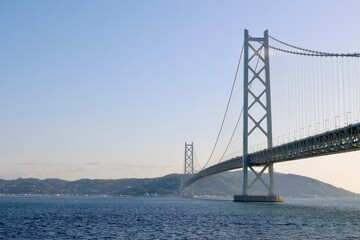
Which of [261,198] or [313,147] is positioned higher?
[313,147]

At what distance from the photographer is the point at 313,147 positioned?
222ft

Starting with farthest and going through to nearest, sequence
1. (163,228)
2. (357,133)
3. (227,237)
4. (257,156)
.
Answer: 1. (257,156)
2. (357,133)
3. (163,228)
4. (227,237)

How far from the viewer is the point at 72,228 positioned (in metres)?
44.8

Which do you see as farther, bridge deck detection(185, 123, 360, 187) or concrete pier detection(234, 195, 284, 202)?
concrete pier detection(234, 195, 284, 202)

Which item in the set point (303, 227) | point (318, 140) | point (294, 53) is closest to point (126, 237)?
point (303, 227)

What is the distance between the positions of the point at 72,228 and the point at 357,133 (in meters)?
27.1

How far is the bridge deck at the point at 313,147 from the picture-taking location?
190 ft

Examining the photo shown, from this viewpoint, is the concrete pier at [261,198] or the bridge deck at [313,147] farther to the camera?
the concrete pier at [261,198]

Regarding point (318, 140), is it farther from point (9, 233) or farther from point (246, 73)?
point (9, 233)

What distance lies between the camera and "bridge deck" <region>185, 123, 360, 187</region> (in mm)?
57875

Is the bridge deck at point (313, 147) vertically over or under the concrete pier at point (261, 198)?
over

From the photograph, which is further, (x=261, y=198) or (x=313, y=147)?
(x=261, y=198)

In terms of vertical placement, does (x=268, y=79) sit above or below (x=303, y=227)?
above

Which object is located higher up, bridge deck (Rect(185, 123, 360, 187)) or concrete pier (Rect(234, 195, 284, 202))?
bridge deck (Rect(185, 123, 360, 187))
